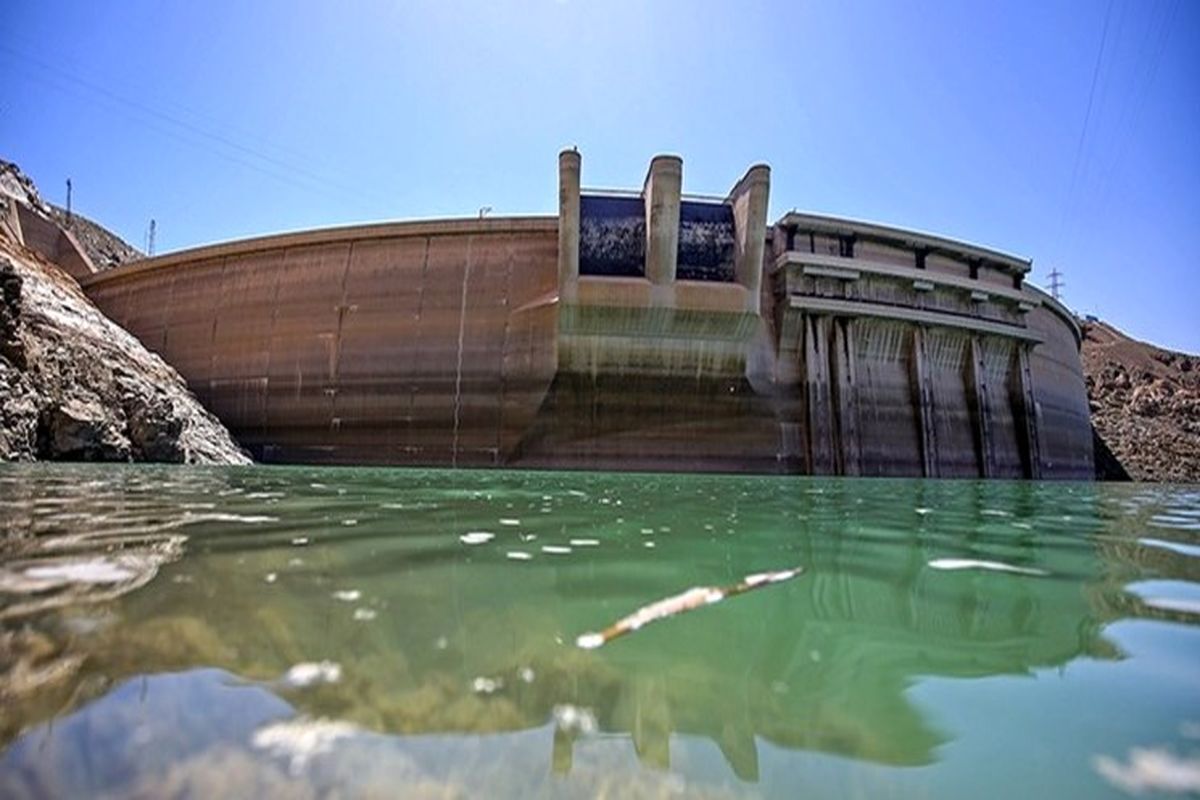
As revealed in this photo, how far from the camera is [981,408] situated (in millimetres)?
16641

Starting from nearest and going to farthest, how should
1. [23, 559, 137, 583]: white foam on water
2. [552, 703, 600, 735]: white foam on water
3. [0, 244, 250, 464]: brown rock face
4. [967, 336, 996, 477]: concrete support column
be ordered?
[552, 703, 600, 735]: white foam on water < [23, 559, 137, 583]: white foam on water < [0, 244, 250, 464]: brown rock face < [967, 336, 996, 477]: concrete support column

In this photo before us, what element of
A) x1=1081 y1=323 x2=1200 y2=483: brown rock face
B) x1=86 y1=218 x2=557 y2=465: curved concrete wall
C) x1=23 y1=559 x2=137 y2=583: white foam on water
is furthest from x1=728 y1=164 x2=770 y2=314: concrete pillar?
x1=1081 y1=323 x2=1200 y2=483: brown rock face

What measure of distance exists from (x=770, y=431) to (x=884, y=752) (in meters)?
14.2

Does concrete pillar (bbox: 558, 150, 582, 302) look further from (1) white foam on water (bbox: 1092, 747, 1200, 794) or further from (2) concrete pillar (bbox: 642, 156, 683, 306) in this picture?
(1) white foam on water (bbox: 1092, 747, 1200, 794)

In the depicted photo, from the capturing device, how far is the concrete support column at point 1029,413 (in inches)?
666

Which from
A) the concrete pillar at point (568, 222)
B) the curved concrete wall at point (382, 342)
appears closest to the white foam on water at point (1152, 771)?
the concrete pillar at point (568, 222)

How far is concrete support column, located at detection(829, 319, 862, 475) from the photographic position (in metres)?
14.8

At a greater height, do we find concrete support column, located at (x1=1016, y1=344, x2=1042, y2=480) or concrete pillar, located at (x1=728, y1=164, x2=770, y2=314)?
concrete pillar, located at (x1=728, y1=164, x2=770, y2=314)

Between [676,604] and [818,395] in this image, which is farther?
[818,395]

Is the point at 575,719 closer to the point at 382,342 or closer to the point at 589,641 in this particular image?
the point at 589,641

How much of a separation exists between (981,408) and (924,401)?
1962mm

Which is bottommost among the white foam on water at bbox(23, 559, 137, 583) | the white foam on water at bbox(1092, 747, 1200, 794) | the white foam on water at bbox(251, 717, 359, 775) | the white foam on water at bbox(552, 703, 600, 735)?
the white foam on water at bbox(1092, 747, 1200, 794)

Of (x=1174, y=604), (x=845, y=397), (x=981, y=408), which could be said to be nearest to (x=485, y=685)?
(x=1174, y=604)

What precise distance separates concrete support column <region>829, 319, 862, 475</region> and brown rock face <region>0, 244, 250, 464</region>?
43.4ft
